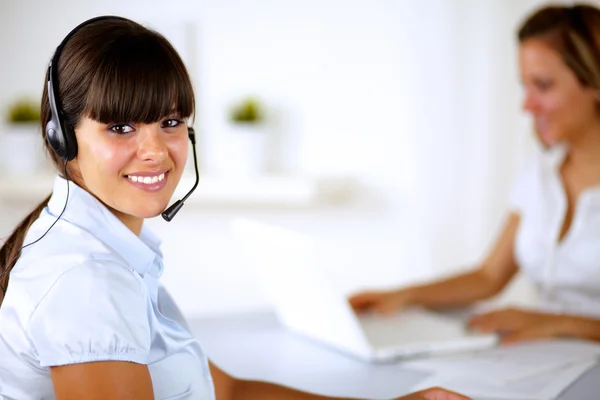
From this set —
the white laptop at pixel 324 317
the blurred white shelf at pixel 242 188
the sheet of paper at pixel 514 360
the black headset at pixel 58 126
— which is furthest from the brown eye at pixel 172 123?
the blurred white shelf at pixel 242 188

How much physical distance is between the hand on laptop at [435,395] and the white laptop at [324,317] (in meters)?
0.34

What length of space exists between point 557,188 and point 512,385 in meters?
0.85

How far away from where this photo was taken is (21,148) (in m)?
3.14

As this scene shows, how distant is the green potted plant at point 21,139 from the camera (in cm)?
311

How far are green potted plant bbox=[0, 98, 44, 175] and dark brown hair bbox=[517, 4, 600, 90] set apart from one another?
2.07 m

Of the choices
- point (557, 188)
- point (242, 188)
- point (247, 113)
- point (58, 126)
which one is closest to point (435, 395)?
point (58, 126)

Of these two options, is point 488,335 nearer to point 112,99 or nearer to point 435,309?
point 435,309

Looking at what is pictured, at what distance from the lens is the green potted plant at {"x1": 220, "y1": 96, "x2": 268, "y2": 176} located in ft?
10.1

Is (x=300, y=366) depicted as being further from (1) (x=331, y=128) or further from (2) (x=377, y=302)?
(1) (x=331, y=128)

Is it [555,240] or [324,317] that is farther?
[555,240]

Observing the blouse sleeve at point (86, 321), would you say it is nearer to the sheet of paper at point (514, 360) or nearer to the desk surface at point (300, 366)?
the desk surface at point (300, 366)

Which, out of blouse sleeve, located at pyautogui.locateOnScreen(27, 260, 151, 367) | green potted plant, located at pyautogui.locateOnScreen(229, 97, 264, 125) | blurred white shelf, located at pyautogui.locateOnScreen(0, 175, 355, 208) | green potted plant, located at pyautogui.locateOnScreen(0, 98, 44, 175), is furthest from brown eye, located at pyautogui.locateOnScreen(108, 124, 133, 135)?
green potted plant, located at pyautogui.locateOnScreen(0, 98, 44, 175)

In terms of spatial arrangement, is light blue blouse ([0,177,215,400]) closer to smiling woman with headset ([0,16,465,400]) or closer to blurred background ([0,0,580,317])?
smiling woman with headset ([0,16,465,400])

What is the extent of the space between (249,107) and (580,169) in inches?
58.5
